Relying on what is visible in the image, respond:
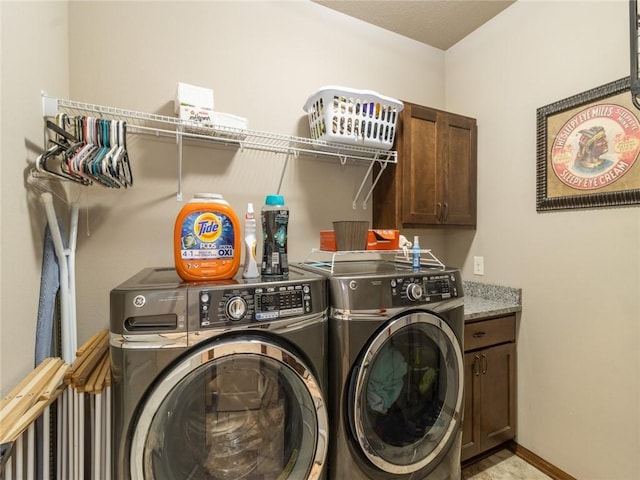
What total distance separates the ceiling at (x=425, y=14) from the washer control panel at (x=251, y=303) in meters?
1.94

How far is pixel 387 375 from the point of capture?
1336mm

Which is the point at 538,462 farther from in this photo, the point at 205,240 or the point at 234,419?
the point at 205,240

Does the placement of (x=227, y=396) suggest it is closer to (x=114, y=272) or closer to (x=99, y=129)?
(x=114, y=272)

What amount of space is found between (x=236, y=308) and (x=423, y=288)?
809 millimetres

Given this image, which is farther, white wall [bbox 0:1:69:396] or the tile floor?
the tile floor

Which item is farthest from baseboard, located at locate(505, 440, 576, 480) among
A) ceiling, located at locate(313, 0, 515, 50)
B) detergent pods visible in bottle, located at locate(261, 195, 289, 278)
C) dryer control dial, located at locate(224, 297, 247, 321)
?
ceiling, located at locate(313, 0, 515, 50)

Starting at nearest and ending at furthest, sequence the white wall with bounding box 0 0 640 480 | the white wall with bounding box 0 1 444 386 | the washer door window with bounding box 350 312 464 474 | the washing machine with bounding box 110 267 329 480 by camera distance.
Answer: the washing machine with bounding box 110 267 329 480, the white wall with bounding box 0 1 444 386, the washer door window with bounding box 350 312 464 474, the white wall with bounding box 0 0 640 480

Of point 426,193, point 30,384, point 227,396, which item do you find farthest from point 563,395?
point 30,384

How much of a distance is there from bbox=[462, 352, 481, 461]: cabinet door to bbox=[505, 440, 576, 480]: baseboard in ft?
1.20

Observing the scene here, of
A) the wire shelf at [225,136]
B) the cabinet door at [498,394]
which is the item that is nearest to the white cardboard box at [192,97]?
the wire shelf at [225,136]

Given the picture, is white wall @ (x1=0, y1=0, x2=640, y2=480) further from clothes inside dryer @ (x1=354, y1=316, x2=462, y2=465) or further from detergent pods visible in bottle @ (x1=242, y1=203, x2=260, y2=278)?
clothes inside dryer @ (x1=354, y1=316, x2=462, y2=465)

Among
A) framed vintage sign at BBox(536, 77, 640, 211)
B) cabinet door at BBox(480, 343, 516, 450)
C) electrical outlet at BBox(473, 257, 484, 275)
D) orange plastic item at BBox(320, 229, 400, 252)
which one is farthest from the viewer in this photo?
electrical outlet at BBox(473, 257, 484, 275)

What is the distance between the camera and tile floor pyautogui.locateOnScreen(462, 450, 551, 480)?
1.73 metres

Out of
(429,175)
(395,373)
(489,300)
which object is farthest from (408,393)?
(429,175)
